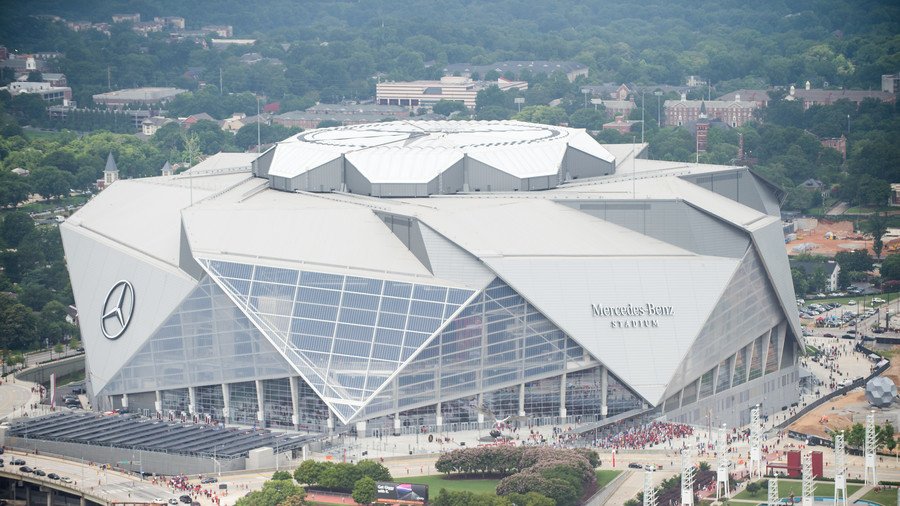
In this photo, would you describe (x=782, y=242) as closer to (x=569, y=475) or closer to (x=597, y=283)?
(x=597, y=283)

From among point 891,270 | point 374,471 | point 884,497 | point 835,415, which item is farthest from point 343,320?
point 891,270

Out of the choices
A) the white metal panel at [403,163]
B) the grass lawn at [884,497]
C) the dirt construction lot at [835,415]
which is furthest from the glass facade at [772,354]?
the grass lawn at [884,497]

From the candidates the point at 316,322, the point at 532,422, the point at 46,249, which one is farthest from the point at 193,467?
the point at 46,249

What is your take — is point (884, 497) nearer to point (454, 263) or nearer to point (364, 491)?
point (364, 491)

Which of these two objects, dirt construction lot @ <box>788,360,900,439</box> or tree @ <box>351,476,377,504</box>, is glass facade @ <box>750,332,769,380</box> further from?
tree @ <box>351,476,377,504</box>

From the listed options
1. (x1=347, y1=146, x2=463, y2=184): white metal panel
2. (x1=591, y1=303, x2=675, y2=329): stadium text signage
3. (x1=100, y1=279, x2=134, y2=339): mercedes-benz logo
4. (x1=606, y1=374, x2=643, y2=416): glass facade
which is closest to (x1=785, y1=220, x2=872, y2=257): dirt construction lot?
(x1=347, y1=146, x2=463, y2=184): white metal panel

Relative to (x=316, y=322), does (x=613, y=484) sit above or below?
below
